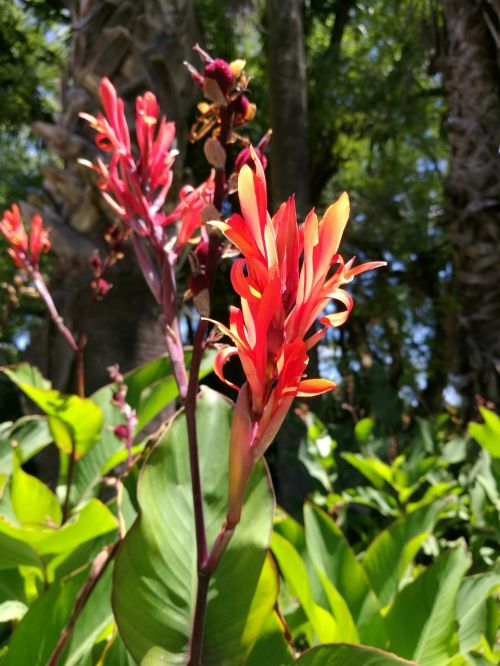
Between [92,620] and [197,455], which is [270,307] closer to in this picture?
[197,455]

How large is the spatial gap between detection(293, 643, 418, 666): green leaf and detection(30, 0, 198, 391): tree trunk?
133 cm

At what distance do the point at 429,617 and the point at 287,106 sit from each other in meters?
3.51

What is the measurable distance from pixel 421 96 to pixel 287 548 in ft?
18.4

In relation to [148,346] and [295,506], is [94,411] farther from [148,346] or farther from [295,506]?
[295,506]

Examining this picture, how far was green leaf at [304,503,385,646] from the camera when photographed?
2.48ft

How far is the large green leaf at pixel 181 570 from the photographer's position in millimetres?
534

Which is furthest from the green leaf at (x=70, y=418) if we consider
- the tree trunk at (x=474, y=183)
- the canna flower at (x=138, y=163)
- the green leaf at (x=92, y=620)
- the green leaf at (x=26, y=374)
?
the tree trunk at (x=474, y=183)

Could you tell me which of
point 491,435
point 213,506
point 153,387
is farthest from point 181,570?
point 491,435

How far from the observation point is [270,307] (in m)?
0.39

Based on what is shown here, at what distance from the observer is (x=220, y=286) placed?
5582 millimetres

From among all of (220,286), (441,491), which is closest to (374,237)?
(220,286)

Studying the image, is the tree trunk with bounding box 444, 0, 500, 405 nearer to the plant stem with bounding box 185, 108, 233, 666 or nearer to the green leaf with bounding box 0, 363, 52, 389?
the green leaf with bounding box 0, 363, 52, 389

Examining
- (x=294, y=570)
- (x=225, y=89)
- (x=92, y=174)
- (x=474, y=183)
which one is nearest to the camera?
(x=225, y=89)

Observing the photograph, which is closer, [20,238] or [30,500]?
[30,500]
